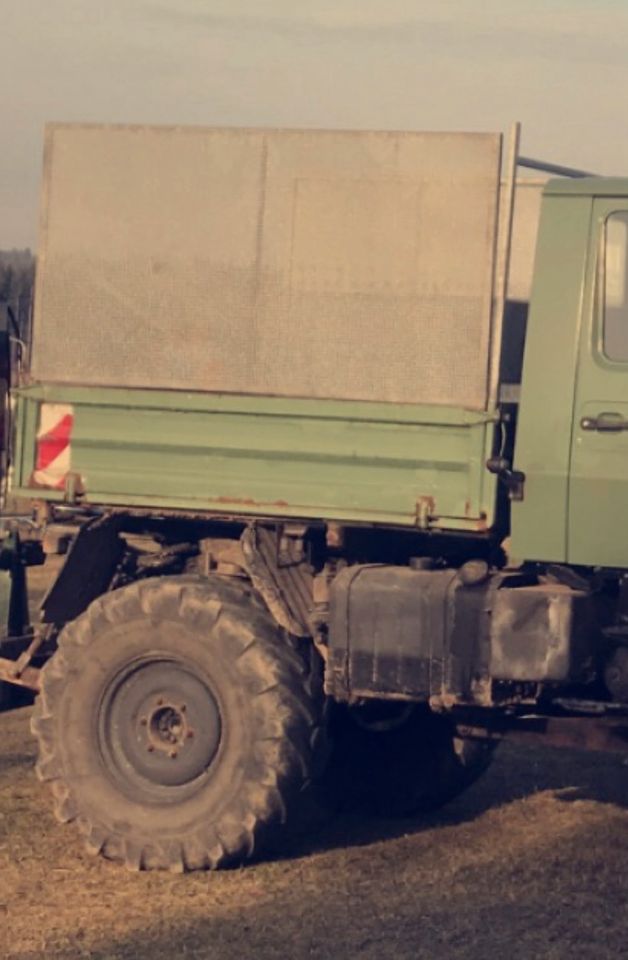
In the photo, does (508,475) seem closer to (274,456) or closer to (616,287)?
(616,287)

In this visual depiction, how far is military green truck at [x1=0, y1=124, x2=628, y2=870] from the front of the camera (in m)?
7.25

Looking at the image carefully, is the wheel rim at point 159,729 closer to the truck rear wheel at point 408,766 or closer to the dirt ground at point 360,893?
the dirt ground at point 360,893

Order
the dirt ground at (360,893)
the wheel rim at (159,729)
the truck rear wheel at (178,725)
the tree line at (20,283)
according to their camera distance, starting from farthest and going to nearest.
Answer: the tree line at (20,283), the wheel rim at (159,729), the truck rear wheel at (178,725), the dirt ground at (360,893)

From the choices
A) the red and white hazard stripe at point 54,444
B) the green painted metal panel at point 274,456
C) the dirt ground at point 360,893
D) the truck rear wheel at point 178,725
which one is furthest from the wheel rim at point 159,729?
the red and white hazard stripe at point 54,444

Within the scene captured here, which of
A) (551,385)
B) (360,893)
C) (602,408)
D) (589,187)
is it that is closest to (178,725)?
(360,893)

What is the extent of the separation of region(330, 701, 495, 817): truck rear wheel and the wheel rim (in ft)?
3.68

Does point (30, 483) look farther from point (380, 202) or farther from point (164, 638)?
point (380, 202)

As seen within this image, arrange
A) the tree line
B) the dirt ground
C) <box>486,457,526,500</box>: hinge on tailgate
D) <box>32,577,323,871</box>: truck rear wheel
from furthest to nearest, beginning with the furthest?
1. the tree line
2. <box>32,577,323,871</box>: truck rear wheel
3. <box>486,457,526,500</box>: hinge on tailgate
4. the dirt ground

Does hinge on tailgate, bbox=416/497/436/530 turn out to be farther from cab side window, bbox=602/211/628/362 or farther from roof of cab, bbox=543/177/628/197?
roof of cab, bbox=543/177/628/197

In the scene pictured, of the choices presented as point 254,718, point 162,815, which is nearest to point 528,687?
point 254,718

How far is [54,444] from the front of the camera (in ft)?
25.3

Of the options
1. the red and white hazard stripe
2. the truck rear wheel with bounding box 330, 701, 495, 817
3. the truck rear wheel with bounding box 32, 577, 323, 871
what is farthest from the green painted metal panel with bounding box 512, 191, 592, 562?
the red and white hazard stripe

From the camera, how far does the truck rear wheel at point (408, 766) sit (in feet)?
28.2

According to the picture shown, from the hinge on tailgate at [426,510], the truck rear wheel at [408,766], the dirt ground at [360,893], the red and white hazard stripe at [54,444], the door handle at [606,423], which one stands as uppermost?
the door handle at [606,423]
